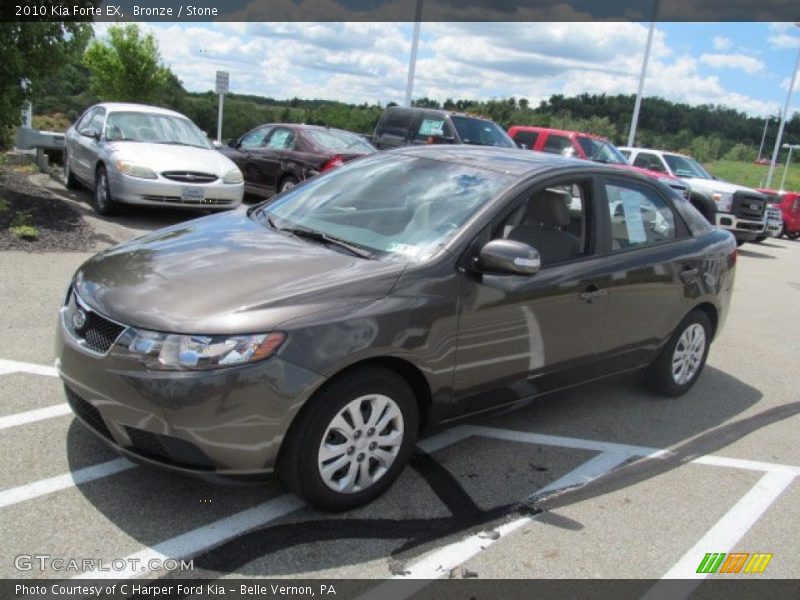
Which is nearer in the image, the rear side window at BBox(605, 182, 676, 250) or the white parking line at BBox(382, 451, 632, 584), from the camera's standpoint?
the white parking line at BBox(382, 451, 632, 584)

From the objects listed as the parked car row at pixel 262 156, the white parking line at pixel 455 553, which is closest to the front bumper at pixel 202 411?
the white parking line at pixel 455 553

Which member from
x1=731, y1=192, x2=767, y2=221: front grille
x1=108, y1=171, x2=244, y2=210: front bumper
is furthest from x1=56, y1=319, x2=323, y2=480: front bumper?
x1=731, y1=192, x2=767, y2=221: front grille

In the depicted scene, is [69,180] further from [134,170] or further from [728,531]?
[728,531]

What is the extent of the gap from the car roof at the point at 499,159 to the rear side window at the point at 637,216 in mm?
191

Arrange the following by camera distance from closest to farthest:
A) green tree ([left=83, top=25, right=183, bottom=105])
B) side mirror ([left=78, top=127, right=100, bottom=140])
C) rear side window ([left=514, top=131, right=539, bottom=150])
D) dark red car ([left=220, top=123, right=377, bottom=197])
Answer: side mirror ([left=78, top=127, right=100, bottom=140]), dark red car ([left=220, top=123, right=377, bottom=197]), rear side window ([left=514, top=131, right=539, bottom=150]), green tree ([left=83, top=25, right=183, bottom=105])

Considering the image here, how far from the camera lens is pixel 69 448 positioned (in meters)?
3.53

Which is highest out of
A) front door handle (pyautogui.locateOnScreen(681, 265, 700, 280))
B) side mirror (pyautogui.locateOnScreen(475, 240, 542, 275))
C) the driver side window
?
the driver side window

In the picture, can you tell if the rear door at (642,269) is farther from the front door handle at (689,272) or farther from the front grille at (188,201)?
the front grille at (188,201)

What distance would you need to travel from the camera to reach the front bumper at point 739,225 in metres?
15.5

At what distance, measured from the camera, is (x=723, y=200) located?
615 inches

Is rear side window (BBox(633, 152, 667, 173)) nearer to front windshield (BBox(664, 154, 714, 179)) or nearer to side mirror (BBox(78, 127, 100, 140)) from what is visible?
front windshield (BBox(664, 154, 714, 179))

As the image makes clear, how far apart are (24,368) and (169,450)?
207cm

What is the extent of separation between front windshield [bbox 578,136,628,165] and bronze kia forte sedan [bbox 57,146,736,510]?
1088 cm

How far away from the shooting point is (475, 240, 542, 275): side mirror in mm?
3416
